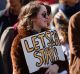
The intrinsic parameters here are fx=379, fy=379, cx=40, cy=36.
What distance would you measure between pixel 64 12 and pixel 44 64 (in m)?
1.58

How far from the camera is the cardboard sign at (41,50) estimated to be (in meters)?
3.06

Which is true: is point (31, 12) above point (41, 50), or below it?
above

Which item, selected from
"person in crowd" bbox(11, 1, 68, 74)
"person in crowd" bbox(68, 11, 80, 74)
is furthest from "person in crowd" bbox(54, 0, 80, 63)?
"person in crowd" bbox(11, 1, 68, 74)

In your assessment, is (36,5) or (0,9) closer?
(36,5)

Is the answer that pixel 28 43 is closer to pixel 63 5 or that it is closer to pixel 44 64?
pixel 44 64

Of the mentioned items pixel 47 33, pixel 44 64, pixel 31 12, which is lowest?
pixel 44 64

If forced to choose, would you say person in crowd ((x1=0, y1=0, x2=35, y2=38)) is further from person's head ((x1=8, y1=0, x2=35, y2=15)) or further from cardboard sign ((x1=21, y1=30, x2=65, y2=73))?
cardboard sign ((x1=21, y1=30, x2=65, y2=73))

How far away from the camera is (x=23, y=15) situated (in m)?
3.22

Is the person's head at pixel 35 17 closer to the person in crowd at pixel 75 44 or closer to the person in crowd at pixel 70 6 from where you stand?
→ the person in crowd at pixel 75 44

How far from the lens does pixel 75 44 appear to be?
370cm

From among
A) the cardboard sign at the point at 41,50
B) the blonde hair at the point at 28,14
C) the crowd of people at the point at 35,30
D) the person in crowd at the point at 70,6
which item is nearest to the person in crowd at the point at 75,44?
the crowd of people at the point at 35,30

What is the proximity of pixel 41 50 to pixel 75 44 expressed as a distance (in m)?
0.67

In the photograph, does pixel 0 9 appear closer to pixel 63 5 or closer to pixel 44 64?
pixel 63 5

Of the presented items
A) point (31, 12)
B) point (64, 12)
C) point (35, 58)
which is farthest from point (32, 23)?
point (64, 12)
